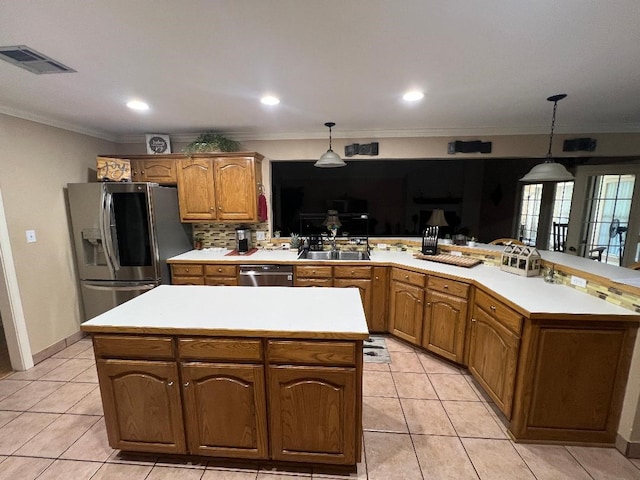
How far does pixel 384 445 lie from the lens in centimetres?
183

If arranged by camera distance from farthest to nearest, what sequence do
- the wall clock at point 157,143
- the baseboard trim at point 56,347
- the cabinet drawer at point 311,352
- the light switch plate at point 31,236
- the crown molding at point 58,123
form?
the wall clock at point 157,143, the baseboard trim at point 56,347, the light switch plate at point 31,236, the crown molding at point 58,123, the cabinet drawer at point 311,352

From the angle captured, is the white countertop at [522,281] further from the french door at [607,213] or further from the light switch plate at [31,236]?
the french door at [607,213]

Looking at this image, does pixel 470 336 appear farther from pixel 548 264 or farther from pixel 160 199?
pixel 160 199

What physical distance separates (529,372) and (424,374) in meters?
0.96

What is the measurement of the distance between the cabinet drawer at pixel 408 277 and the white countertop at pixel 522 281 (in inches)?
2.8

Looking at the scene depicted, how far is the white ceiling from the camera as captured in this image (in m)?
1.27

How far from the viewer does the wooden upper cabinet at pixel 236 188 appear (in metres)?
3.37

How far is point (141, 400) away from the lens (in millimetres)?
1598

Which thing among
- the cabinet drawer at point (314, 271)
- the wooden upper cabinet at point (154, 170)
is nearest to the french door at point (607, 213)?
the cabinet drawer at point (314, 271)

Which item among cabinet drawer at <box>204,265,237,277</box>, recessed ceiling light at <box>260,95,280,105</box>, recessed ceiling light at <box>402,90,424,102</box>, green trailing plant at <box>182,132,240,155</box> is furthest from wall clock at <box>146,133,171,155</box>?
recessed ceiling light at <box>402,90,424,102</box>

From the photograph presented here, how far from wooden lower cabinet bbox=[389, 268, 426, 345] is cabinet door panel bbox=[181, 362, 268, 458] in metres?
1.84

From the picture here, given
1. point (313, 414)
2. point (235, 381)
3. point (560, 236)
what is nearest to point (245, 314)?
point (235, 381)

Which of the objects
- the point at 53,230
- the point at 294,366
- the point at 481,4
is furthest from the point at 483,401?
the point at 53,230

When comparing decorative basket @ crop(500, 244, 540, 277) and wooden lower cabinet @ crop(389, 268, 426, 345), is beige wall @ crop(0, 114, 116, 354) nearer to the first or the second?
A: wooden lower cabinet @ crop(389, 268, 426, 345)
